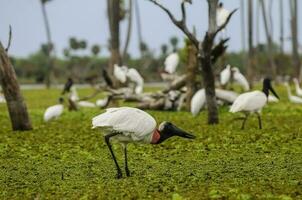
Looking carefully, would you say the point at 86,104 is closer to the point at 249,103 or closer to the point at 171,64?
the point at 171,64

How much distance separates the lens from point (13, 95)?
49.9ft

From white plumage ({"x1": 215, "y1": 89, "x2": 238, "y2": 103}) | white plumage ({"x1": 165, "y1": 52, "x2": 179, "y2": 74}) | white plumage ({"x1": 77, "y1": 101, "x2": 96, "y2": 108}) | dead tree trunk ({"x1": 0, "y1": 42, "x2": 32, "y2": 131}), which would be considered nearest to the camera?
dead tree trunk ({"x1": 0, "y1": 42, "x2": 32, "y2": 131})

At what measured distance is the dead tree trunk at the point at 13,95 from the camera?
14945 millimetres

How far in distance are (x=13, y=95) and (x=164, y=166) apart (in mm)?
6766

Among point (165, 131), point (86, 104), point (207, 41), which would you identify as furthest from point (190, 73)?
point (165, 131)

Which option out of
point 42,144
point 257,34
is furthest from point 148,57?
point 42,144

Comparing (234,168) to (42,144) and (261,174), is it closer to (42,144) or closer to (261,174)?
(261,174)

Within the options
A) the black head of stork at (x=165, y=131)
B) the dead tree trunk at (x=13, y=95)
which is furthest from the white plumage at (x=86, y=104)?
the black head of stork at (x=165, y=131)

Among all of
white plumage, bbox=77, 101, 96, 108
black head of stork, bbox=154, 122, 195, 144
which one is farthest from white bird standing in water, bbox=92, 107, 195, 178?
white plumage, bbox=77, 101, 96, 108

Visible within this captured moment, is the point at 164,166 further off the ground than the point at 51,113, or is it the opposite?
the point at 164,166

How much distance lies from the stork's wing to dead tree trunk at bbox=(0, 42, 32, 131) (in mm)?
6877

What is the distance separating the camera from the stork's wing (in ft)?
27.3

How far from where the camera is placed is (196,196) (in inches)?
279

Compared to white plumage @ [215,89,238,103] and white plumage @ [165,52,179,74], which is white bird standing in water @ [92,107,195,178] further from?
white plumage @ [165,52,179,74]
